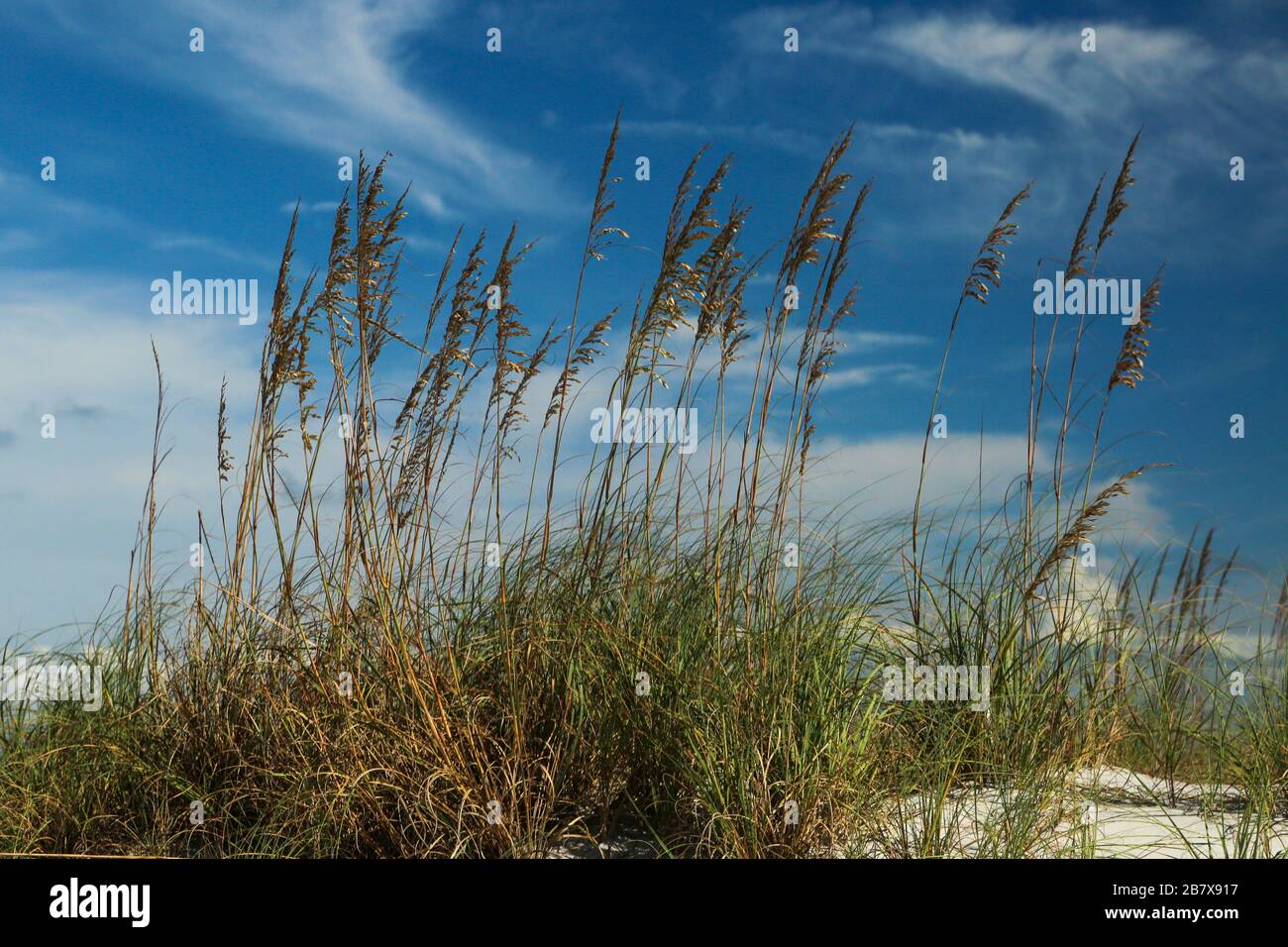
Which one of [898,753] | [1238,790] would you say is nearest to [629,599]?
[898,753]

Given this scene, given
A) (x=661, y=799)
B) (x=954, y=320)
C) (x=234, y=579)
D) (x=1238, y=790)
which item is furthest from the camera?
(x=1238, y=790)

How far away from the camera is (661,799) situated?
365 cm

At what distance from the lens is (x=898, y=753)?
391 cm

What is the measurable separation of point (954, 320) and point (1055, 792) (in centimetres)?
199

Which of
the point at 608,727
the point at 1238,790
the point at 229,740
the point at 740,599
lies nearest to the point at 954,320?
the point at 740,599

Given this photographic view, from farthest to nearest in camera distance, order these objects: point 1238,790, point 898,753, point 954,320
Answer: point 1238,790, point 954,320, point 898,753

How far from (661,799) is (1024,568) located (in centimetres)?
212
